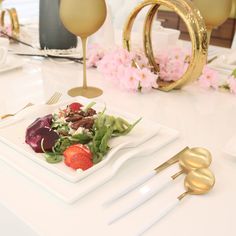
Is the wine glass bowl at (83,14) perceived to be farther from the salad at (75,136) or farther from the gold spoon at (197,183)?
the gold spoon at (197,183)

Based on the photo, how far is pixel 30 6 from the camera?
3020mm

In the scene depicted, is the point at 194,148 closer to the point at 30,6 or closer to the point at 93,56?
the point at 93,56

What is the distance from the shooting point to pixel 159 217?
0.41 metres

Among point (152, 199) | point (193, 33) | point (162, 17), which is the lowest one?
point (162, 17)

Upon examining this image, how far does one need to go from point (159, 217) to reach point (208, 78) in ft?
1.78

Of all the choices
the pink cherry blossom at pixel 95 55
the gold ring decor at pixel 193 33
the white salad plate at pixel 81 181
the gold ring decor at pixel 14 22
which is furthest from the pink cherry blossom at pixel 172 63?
the gold ring decor at pixel 14 22

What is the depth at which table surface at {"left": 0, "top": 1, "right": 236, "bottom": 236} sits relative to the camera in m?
0.40

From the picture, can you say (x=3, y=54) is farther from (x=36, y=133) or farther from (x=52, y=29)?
(x=36, y=133)

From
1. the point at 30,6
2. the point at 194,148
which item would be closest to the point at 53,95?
the point at 194,148

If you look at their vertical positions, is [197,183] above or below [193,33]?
below

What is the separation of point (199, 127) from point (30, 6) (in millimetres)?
2747

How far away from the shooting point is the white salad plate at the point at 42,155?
473 mm

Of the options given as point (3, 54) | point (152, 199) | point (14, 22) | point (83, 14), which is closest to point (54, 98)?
point (83, 14)

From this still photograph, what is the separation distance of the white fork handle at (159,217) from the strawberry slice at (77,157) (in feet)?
0.41
